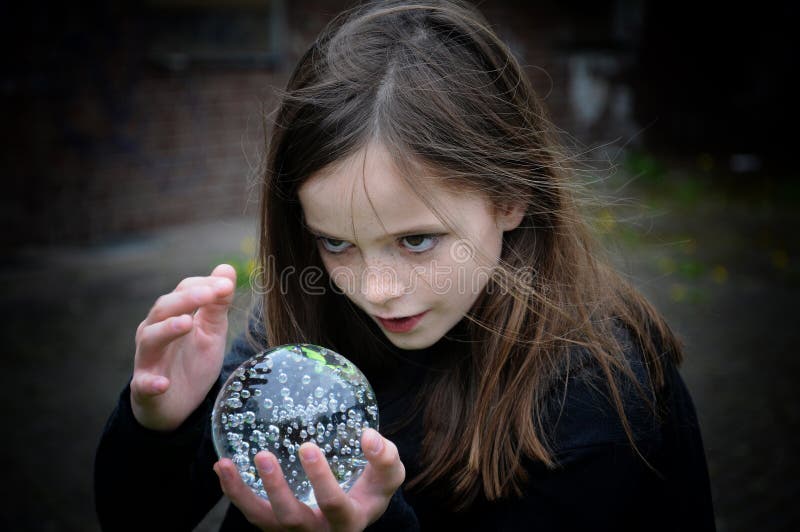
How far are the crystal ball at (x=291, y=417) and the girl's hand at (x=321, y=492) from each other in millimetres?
44

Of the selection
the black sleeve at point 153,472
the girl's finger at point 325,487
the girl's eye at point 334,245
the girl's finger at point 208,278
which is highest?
the girl's eye at point 334,245

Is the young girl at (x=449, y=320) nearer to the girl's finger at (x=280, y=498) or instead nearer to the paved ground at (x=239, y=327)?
the girl's finger at (x=280, y=498)

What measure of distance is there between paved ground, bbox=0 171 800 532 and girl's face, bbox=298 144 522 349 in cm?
83

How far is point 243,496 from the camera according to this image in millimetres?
1510

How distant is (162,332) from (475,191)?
0.79 meters

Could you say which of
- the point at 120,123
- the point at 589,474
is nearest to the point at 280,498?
the point at 589,474

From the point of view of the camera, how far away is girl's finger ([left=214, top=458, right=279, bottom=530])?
4.83 feet

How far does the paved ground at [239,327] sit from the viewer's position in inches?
139

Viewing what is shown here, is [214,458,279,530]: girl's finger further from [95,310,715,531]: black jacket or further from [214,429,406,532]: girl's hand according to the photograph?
[95,310,715,531]: black jacket

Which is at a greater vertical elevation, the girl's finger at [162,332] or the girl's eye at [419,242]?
the girl's eye at [419,242]

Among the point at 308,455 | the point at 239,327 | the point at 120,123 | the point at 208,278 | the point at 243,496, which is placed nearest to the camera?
the point at 308,455

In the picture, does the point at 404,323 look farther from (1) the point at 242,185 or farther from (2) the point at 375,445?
(1) the point at 242,185

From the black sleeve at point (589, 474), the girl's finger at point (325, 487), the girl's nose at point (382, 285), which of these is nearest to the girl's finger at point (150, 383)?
the girl's finger at point (325, 487)

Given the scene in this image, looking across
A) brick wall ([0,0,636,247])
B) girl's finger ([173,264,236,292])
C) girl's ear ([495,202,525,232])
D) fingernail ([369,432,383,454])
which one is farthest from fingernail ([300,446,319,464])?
brick wall ([0,0,636,247])
